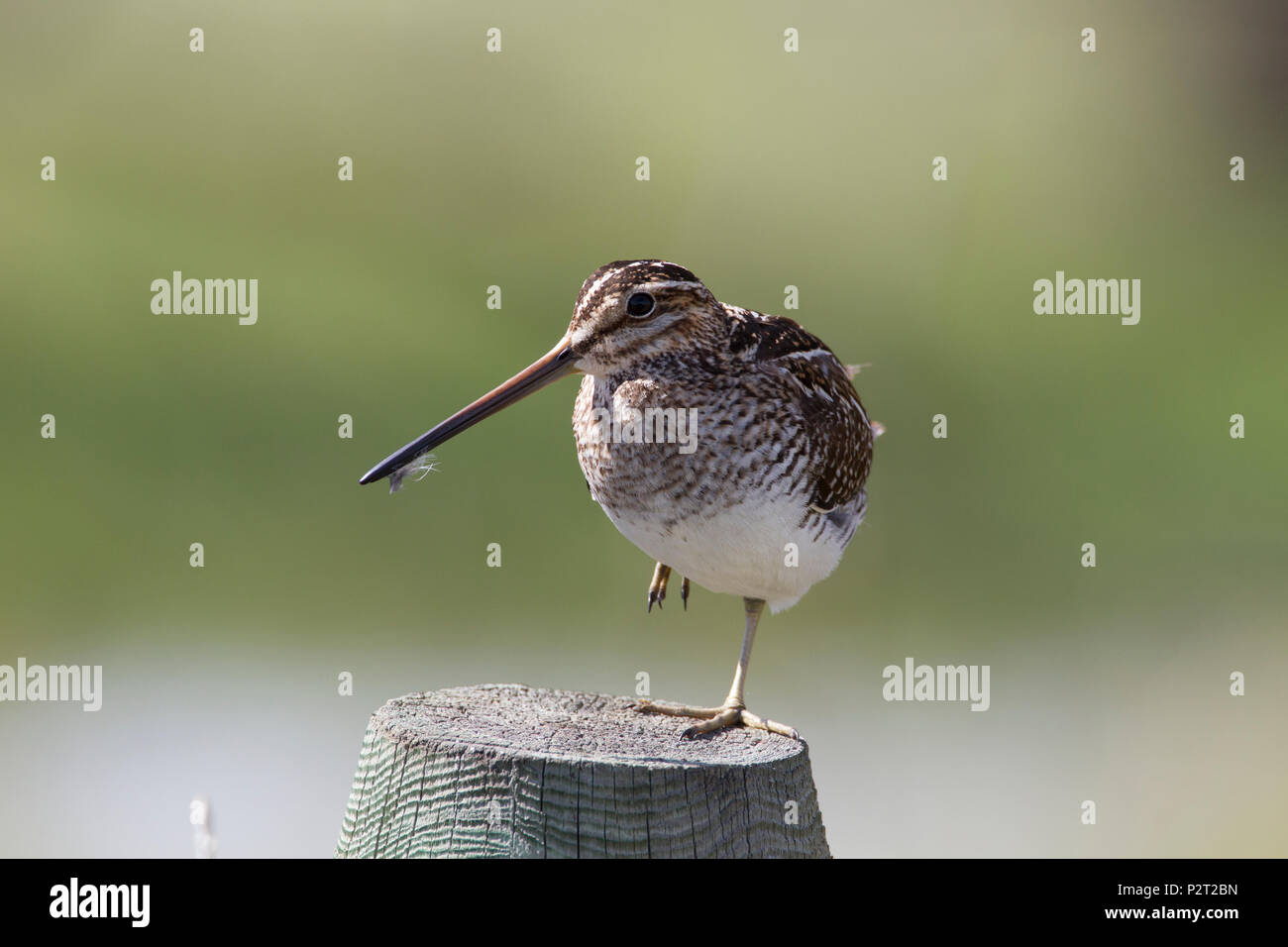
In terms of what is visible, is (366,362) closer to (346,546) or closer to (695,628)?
(346,546)

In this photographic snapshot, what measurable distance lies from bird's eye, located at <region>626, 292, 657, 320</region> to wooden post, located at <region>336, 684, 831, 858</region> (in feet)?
5.53

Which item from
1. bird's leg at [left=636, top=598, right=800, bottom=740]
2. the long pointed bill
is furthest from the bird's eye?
bird's leg at [left=636, top=598, right=800, bottom=740]

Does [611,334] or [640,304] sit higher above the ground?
[640,304]

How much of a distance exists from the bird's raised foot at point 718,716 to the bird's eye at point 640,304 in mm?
1481

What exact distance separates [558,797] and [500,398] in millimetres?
1836

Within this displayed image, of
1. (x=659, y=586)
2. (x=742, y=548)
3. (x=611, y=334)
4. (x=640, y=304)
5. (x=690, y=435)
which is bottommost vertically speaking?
(x=659, y=586)

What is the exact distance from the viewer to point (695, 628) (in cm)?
1500

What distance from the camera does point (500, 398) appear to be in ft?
20.1

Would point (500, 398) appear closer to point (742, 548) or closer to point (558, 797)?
point (742, 548)

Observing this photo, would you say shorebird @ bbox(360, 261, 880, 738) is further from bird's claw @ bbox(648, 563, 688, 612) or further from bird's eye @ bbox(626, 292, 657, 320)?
bird's claw @ bbox(648, 563, 688, 612)

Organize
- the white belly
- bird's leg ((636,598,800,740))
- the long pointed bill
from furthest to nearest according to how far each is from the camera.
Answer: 1. the white belly
2. the long pointed bill
3. bird's leg ((636,598,800,740))

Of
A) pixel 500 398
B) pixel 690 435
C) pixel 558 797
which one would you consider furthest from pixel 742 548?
pixel 558 797

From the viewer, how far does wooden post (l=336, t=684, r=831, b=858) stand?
4.80m
